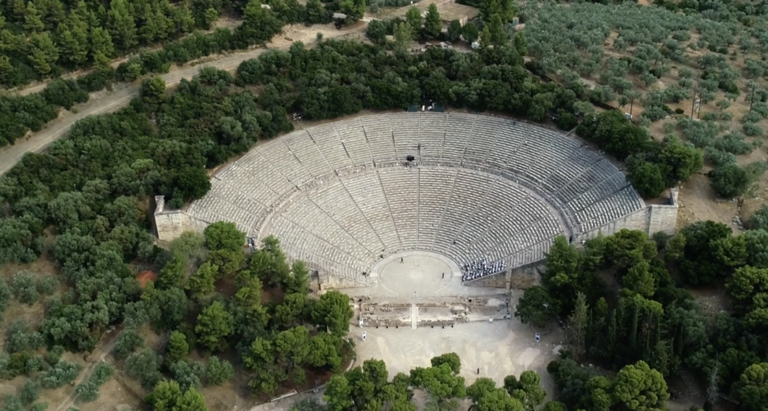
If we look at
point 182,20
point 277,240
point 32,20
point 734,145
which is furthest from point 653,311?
point 32,20

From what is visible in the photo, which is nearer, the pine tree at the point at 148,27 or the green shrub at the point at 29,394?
the green shrub at the point at 29,394

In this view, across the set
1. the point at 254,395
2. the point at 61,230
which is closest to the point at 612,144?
the point at 254,395

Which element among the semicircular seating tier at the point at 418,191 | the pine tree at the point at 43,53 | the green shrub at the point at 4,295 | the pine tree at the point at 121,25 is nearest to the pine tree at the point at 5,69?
the pine tree at the point at 43,53

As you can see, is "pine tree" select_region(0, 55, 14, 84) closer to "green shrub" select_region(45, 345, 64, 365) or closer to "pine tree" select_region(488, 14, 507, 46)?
Answer: "green shrub" select_region(45, 345, 64, 365)

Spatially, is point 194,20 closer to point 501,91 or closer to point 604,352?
point 501,91

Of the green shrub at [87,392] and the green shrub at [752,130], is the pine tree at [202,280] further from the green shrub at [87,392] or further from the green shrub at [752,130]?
the green shrub at [752,130]

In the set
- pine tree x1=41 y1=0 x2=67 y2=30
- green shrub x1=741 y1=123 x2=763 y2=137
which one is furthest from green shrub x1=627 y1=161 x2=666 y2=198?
pine tree x1=41 y1=0 x2=67 y2=30
